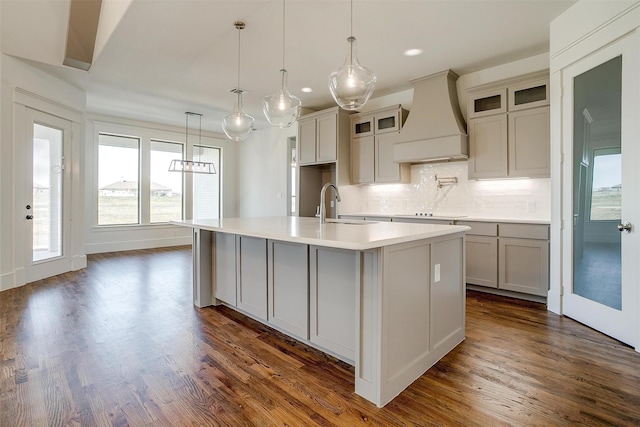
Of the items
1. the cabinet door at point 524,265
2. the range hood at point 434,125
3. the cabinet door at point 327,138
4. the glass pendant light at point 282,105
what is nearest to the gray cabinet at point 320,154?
the cabinet door at point 327,138

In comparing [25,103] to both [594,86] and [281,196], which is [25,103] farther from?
[594,86]

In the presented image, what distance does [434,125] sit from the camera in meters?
4.53

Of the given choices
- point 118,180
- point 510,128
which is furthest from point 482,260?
point 118,180

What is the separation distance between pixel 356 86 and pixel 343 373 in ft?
7.04

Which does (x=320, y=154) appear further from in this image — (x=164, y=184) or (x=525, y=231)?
(x=164, y=184)

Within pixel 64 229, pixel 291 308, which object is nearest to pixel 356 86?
pixel 291 308

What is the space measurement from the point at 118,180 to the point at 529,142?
7.82m

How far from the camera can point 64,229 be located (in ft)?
17.0

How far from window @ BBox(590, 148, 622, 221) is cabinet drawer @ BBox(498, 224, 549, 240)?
0.62 m

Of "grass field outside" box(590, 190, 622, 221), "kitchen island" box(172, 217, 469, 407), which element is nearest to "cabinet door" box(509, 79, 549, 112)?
"grass field outside" box(590, 190, 622, 221)

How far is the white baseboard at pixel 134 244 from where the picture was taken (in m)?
7.00

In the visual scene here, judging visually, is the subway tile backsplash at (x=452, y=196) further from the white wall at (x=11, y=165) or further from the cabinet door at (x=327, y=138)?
the white wall at (x=11, y=165)

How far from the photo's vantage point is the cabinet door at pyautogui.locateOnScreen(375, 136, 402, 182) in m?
5.16

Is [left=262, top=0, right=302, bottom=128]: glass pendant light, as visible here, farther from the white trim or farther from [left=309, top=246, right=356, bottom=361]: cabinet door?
the white trim
